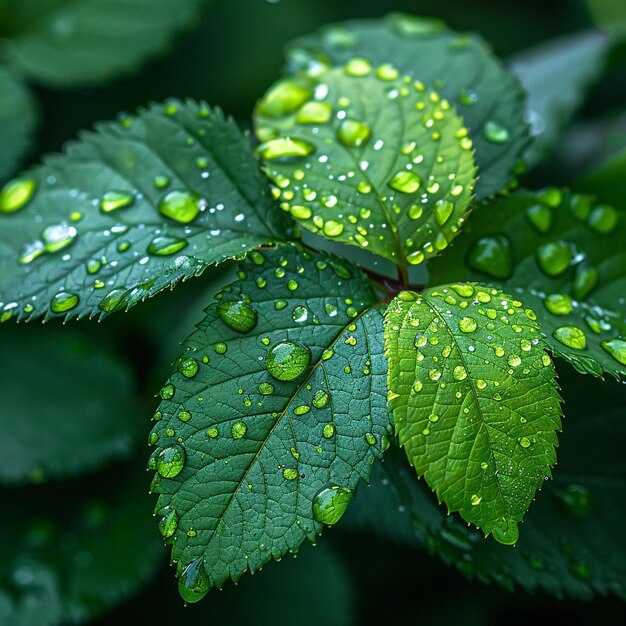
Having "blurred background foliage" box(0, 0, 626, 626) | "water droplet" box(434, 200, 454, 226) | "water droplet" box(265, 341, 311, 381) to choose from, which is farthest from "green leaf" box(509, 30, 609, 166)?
"water droplet" box(265, 341, 311, 381)

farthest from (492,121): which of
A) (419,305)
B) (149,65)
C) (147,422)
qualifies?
(149,65)

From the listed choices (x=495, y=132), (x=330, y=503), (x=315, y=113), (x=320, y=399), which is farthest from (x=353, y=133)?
(x=330, y=503)

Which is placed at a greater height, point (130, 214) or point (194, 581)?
point (130, 214)

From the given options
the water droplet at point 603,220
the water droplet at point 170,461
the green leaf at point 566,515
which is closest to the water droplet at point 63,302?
the water droplet at point 170,461

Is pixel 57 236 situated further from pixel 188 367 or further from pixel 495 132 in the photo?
pixel 495 132

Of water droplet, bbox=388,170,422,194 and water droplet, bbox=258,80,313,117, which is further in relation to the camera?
water droplet, bbox=258,80,313,117

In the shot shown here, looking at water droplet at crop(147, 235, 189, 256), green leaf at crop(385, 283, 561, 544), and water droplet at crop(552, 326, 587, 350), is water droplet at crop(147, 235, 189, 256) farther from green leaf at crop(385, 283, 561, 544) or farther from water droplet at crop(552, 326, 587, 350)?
water droplet at crop(552, 326, 587, 350)
